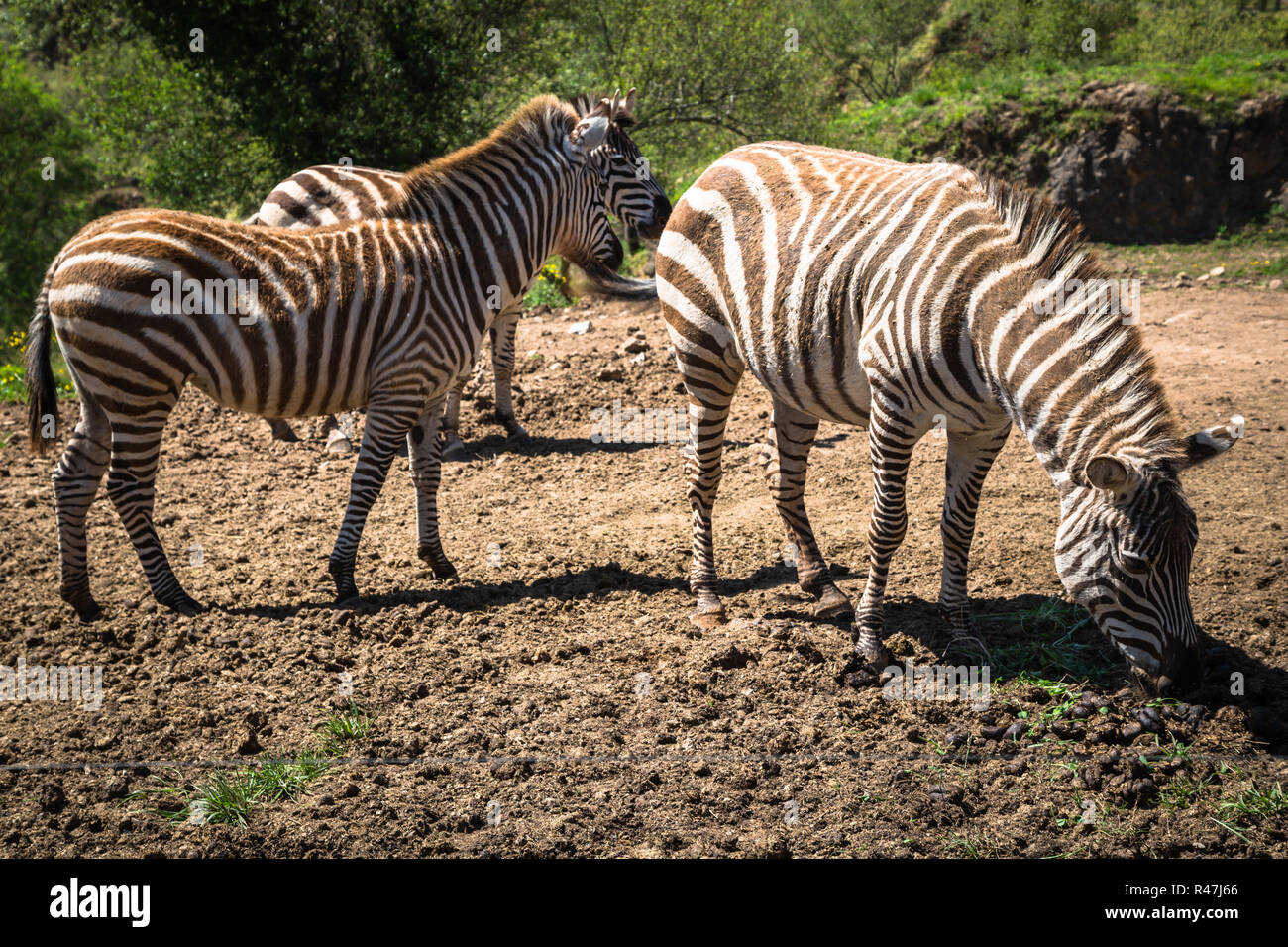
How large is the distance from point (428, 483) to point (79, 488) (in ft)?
7.29

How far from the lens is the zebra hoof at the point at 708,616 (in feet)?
20.0

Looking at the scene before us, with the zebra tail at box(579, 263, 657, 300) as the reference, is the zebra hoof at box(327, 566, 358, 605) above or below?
below

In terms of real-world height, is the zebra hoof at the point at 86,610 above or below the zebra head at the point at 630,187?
below

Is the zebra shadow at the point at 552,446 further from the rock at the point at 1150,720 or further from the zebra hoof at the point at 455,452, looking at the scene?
the rock at the point at 1150,720

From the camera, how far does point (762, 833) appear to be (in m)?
4.21

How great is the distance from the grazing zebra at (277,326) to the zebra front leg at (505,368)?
2.73 m

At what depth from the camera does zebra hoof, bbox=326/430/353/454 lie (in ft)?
32.2

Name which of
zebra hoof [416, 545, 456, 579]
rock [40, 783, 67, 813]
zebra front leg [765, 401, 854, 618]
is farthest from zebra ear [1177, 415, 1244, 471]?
rock [40, 783, 67, 813]

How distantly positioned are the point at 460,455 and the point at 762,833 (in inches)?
241

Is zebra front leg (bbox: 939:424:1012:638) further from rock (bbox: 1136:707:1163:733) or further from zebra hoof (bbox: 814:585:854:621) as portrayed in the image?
rock (bbox: 1136:707:1163:733)

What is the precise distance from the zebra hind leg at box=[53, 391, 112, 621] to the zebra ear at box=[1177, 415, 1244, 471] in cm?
625

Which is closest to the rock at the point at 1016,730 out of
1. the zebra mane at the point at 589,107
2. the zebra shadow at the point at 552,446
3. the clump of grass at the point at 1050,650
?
the clump of grass at the point at 1050,650

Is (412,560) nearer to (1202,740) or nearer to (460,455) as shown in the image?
(460,455)

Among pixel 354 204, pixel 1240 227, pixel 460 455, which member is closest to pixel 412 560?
pixel 460 455
